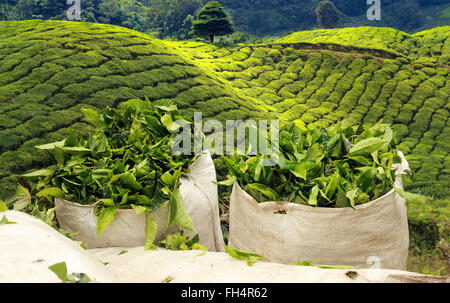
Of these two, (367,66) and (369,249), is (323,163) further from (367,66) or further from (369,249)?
(367,66)

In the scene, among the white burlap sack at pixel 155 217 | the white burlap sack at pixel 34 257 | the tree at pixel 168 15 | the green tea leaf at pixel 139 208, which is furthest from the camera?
the tree at pixel 168 15

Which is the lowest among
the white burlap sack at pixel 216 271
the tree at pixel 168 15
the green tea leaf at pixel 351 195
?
the white burlap sack at pixel 216 271

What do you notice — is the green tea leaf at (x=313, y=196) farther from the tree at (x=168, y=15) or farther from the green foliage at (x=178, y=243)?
the tree at (x=168, y=15)

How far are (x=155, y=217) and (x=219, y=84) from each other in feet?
8.84

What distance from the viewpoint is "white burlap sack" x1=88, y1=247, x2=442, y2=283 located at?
2.93 ft

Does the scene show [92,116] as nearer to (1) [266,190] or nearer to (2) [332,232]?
(1) [266,190]

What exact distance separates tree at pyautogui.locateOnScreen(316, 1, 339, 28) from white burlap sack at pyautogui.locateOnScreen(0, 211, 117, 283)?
65.8ft

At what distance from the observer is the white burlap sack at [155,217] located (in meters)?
1.57

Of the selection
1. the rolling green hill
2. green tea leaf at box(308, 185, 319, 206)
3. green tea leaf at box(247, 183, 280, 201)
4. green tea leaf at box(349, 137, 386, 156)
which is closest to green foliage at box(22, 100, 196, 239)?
green tea leaf at box(247, 183, 280, 201)

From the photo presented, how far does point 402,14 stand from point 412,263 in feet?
70.7

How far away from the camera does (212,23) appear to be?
11.6 metres

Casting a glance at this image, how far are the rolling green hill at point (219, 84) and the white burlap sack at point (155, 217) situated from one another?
0.68 m

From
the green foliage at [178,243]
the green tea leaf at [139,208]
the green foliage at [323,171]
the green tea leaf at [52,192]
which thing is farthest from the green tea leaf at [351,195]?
the green tea leaf at [52,192]

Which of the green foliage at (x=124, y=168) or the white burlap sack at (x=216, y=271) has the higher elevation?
the green foliage at (x=124, y=168)
